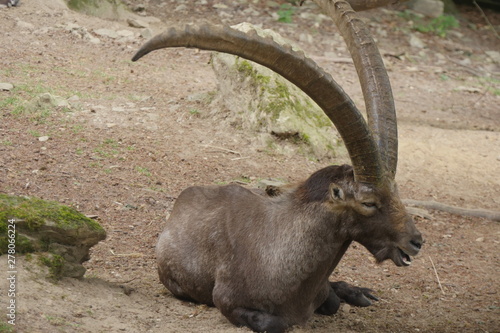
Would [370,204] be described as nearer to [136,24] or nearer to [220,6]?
[136,24]

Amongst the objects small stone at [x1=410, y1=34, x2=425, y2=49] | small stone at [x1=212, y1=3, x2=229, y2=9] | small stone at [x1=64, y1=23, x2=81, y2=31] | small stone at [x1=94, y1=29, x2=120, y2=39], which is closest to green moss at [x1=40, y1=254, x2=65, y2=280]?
small stone at [x1=64, y1=23, x2=81, y2=31]

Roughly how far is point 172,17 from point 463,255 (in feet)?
42.0

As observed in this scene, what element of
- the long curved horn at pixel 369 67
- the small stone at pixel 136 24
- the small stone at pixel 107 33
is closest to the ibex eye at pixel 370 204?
the long curved horn at pixel 369 67

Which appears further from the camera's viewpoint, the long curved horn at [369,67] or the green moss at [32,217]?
the long curved horn at [369,67]

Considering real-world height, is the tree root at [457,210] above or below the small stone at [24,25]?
below

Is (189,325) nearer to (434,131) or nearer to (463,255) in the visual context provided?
(463,255)

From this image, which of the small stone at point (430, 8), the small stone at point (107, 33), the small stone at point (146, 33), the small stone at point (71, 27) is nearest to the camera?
the small stone at point (71, 27)

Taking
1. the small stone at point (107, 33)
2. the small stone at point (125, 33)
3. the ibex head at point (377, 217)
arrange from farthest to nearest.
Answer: the small stone at point (125, 33)
the small stone at point (107, 33)
the ibex head at point (377, 217)

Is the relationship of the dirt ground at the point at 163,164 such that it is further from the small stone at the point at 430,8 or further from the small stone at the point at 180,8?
the small stone at the point at 430,8

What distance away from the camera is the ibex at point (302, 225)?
5621mm

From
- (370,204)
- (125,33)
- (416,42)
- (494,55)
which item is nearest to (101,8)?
(125,33)

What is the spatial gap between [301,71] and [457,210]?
5898 mm

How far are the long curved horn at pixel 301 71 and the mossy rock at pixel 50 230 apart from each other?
8.13 feet

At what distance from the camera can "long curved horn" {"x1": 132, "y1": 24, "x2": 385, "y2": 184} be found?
15.0ft
